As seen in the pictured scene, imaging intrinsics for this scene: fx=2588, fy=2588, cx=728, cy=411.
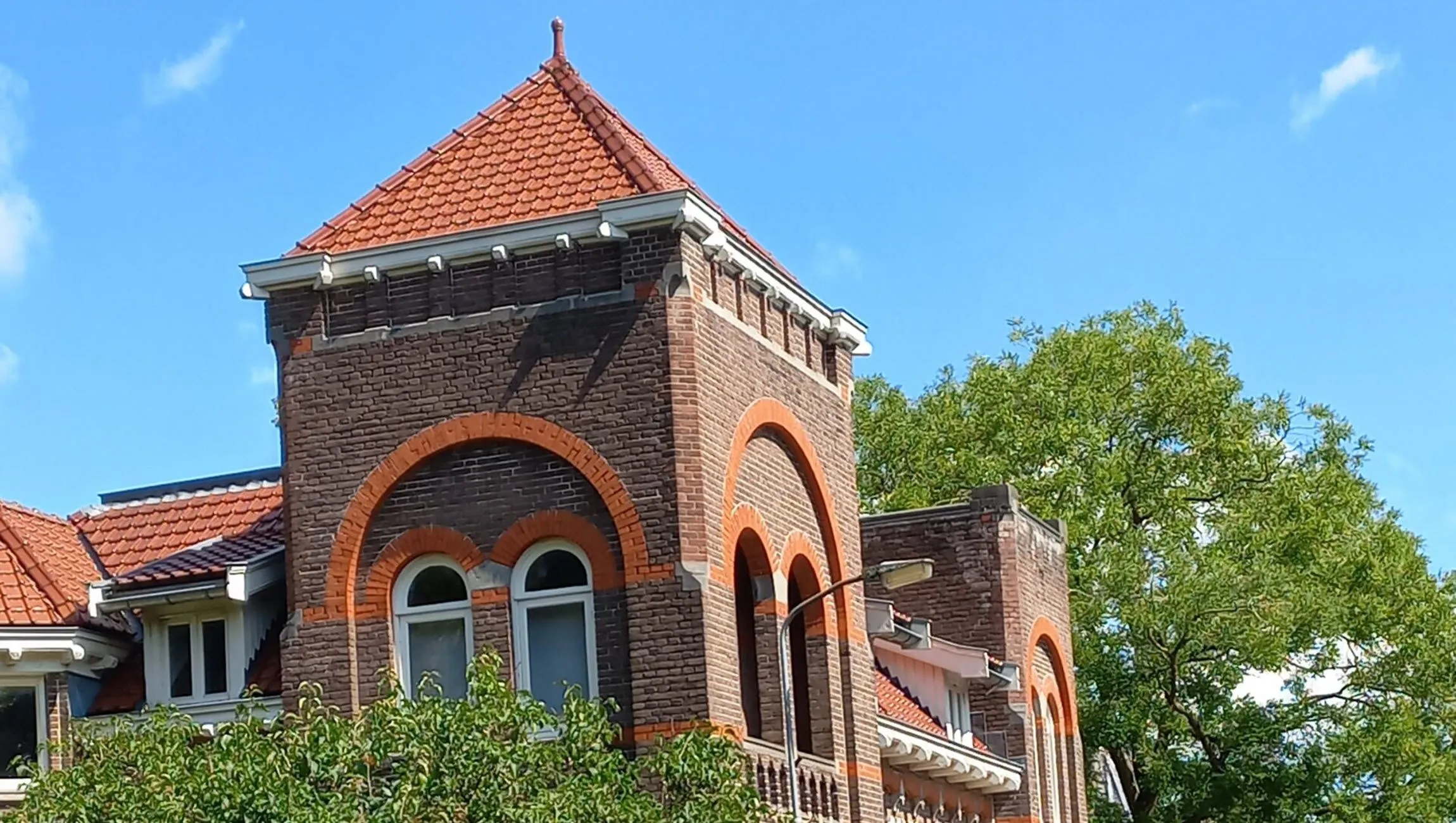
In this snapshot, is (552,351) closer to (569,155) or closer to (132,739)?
(569,155)

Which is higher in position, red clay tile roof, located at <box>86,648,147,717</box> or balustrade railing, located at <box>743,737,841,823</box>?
red clay tile roof, located at <box>86,648,147,717</box>

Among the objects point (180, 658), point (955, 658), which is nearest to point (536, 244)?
point (180, 658)

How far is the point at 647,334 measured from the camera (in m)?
27.0

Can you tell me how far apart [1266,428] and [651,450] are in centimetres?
3242

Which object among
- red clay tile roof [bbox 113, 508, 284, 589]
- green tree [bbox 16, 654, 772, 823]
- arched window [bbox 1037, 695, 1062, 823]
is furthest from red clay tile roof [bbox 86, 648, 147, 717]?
arched window [bbox 1037, 695, 1062, 823]

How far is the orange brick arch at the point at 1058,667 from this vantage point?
129 ft

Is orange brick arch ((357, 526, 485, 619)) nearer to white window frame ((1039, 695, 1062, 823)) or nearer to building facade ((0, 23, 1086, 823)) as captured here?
building facade ((0, 23, 1086, 823))

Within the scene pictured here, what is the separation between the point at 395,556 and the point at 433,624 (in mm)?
840

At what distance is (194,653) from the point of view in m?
29.3

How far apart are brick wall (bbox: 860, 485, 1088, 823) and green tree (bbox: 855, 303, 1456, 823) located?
30.5 ft

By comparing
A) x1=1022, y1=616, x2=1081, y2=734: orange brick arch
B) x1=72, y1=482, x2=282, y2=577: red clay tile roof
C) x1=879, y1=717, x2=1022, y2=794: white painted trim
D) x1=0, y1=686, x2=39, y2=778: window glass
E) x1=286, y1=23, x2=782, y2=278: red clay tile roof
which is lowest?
x1=879, y1=717, x2=1022, y2=794: white painted trim

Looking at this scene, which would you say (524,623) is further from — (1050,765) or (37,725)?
(1050,765)

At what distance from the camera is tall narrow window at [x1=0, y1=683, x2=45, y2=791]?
95.9 feet

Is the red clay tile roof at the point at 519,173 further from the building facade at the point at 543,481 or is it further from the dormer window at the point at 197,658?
the dormer window at the point at 197,658
